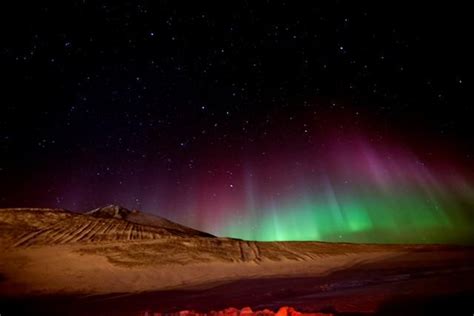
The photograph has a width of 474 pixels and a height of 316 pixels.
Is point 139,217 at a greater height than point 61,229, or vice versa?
point 139,217

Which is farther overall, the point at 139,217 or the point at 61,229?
the point at 139,217

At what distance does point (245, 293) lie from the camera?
475 inches

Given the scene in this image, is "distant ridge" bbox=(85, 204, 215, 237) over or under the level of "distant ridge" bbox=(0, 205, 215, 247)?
over

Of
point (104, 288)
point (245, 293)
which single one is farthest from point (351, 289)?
point (104, 288)

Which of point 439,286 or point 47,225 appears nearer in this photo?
point 439,286

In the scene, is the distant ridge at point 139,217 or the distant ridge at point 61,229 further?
the distant ridge at point 139,217

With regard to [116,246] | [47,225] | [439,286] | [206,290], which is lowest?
[439,286]

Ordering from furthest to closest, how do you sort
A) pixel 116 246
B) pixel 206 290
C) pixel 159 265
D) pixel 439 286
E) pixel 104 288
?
1. pixel 116 246
2. pixel 159 265
3. pixel 104 288
4. pixel 206 290
5. pixel 439 286

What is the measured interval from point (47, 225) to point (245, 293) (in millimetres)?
18570

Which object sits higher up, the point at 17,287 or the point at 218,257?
the point at 218,257

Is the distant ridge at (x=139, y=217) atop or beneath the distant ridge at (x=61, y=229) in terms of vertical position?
atop

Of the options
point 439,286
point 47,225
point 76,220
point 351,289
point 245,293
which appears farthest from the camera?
point 76,220

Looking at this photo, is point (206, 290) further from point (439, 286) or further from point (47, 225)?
point (47, 225)

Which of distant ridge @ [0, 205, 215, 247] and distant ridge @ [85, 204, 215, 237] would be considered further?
distant ridge @ [85, 204, 215, 237]
